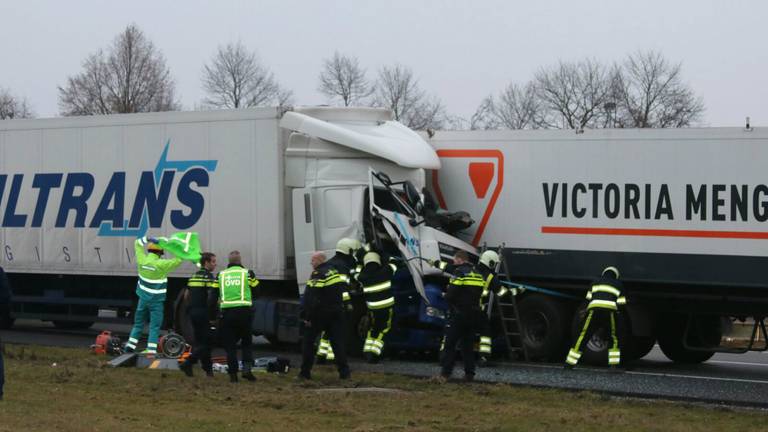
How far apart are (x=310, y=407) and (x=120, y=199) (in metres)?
8.76

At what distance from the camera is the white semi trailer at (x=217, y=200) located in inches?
706

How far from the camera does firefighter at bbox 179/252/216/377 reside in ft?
48.8

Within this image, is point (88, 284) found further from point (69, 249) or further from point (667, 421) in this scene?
point (667, 421)

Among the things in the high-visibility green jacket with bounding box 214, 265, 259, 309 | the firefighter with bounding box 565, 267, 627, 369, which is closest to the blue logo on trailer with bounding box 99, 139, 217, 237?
the high-visibility green jacket with bounding box 214, 265, 259, 309

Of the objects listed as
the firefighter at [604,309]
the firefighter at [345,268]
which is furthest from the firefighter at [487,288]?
the firefighter at [345,268]

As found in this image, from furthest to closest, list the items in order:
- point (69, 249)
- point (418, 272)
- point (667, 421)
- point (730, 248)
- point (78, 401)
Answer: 1. point (69, 249)
2. point (418, 272)
3. point (730, 248)
4. point (78, 401)
5. point (667, 421)

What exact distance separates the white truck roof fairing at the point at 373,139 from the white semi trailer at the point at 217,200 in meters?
0.02

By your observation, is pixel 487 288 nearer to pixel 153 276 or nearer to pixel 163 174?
pixel 153 276

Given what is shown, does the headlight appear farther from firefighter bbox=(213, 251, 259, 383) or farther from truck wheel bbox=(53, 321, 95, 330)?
truck wheel bbox=(53, 321, 95, 330)

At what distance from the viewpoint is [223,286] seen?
14539 millimetres

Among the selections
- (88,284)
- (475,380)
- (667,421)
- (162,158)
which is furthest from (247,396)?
(88,284)

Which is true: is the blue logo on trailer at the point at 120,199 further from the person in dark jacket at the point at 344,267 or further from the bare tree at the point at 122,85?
the bare tree at the point at 122,85

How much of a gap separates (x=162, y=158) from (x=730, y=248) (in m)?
8.79

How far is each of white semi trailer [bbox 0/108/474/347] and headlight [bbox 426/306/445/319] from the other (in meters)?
0.01
